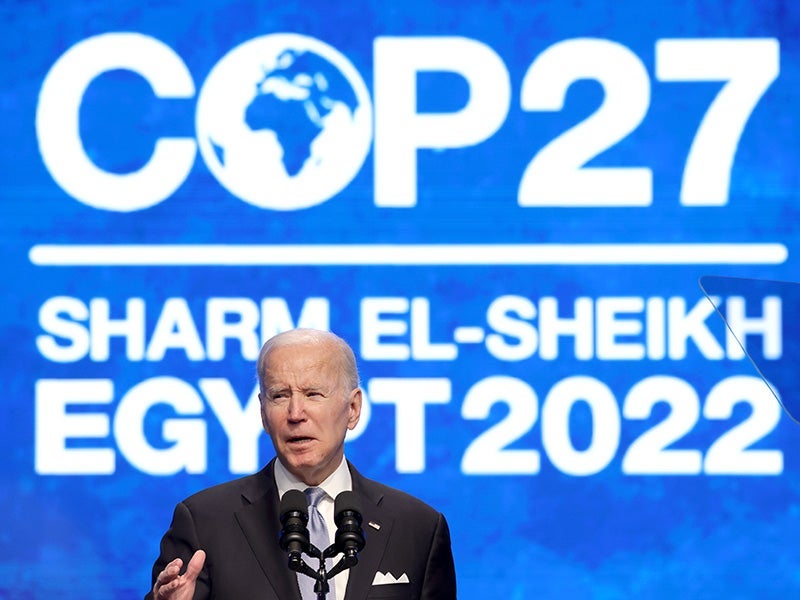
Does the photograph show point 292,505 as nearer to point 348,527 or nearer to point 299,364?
point 348,527

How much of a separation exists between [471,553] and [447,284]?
0.77 metres

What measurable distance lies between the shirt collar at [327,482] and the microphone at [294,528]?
1.21 ft

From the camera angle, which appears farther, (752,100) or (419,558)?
(752,100)

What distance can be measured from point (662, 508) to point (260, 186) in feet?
4.81

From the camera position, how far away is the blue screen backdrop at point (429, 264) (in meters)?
3.61

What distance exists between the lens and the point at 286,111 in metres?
3.70

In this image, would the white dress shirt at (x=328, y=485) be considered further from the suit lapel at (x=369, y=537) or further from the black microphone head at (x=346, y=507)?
the black microphone head at (x=346, y=507)

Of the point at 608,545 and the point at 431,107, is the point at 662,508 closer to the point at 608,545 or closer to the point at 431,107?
the point at 608,545

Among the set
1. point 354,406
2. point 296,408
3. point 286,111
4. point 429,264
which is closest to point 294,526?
point 296,408

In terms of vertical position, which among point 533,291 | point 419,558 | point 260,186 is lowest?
point 419,558

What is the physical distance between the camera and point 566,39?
3725mm

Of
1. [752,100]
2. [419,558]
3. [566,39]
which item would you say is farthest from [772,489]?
[419,558]

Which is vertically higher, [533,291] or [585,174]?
[585,174]

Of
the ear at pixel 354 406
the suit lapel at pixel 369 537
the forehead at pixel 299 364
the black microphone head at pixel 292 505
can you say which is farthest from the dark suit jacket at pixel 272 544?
the black microphone head at pixel 292 505
